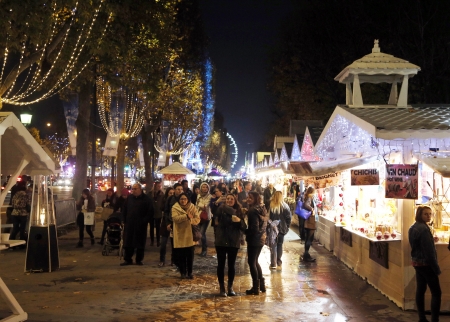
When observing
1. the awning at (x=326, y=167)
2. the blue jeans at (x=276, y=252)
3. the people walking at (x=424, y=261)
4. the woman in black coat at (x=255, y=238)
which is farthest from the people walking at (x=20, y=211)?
the people walking at (x=424, y=261)

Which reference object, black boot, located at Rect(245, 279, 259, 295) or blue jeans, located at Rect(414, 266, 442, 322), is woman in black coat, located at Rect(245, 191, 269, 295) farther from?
blue jeans, located at Rect(414, 266, 442, 322)

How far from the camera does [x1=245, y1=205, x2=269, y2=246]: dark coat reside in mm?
9430

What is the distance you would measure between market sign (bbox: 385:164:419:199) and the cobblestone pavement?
1832mm

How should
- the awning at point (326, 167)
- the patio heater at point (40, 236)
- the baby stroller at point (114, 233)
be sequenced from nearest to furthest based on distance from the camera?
the awning at point (326, 167) → the patio heater at point (40, 236) → the baby stroller at point (114, 233)

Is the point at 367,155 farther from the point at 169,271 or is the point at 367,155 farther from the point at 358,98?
the point at 169,271

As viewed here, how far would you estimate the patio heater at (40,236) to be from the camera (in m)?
11.4

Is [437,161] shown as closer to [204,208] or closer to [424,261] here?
[424,261]

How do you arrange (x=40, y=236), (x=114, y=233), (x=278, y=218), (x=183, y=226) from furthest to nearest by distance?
(x=114, y=233) < (x=278, y=218) < (x=40, y=236) < (x=183, y=226)

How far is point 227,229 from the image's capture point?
921 cm

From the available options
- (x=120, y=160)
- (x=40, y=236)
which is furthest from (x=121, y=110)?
(x=40, y=236)

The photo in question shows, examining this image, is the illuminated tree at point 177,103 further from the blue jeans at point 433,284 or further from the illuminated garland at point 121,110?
the blue jeans at point 433,284

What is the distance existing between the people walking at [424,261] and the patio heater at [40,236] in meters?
7.48

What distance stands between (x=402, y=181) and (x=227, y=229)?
9.74ft

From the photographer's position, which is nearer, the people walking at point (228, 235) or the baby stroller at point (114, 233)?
the people walking at point (228, 235)
